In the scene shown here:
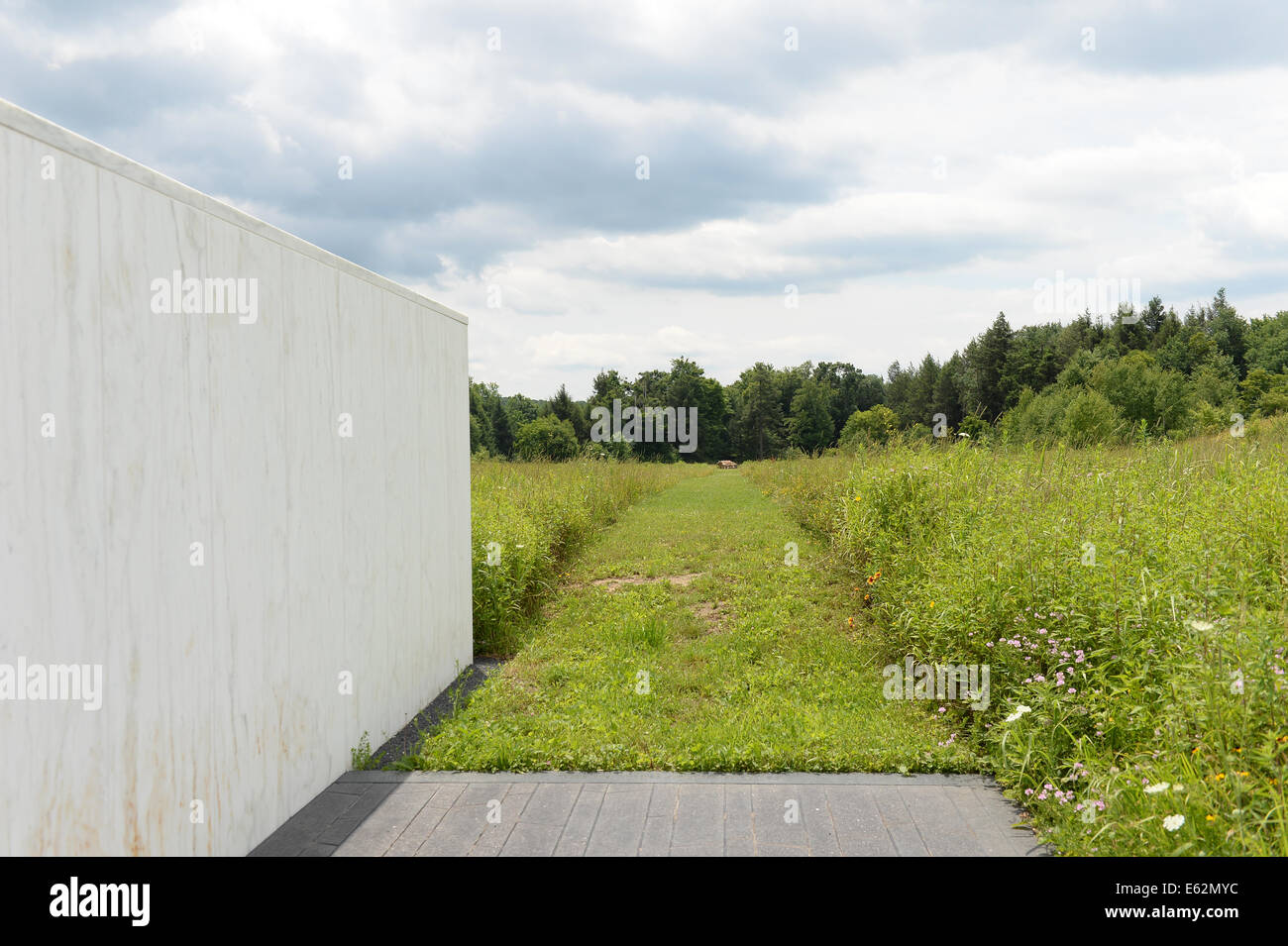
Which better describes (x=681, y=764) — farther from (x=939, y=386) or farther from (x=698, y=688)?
(x=939, y=386)

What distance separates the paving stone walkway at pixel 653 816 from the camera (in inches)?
138

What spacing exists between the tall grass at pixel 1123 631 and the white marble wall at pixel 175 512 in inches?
138

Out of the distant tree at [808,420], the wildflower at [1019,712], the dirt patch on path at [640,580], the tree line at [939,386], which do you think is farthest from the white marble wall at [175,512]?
the distant tree at [808,420]

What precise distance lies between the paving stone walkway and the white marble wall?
0.39 metres

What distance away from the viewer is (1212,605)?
368 cm

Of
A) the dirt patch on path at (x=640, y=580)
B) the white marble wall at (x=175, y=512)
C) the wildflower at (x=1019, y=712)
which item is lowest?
the dirt patch on path at (x=640, y=580)

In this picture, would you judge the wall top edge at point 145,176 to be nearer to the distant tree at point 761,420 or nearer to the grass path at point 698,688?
the grass path at point 698,688

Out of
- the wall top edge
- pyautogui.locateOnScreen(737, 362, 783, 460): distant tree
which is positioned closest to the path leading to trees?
the wall top edge

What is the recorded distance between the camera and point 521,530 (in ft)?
28.7

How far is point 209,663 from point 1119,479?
20.8 ft

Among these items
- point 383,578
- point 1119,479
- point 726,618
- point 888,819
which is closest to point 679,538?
point 726,618

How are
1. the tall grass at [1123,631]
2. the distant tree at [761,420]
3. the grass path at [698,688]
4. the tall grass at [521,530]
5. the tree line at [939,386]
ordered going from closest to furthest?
1. the tall grass at [1123,631]
2. the grass path at [698,688]
3. the tall grass at [521,530]
4. the tree line at [939,386]
5. the distant tree at [761,420]

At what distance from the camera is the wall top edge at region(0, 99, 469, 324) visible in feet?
7.77

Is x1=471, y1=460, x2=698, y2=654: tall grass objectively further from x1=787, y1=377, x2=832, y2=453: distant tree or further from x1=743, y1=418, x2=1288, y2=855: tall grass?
x1=787, y1=377, x2=832, y2=453: distant tree
